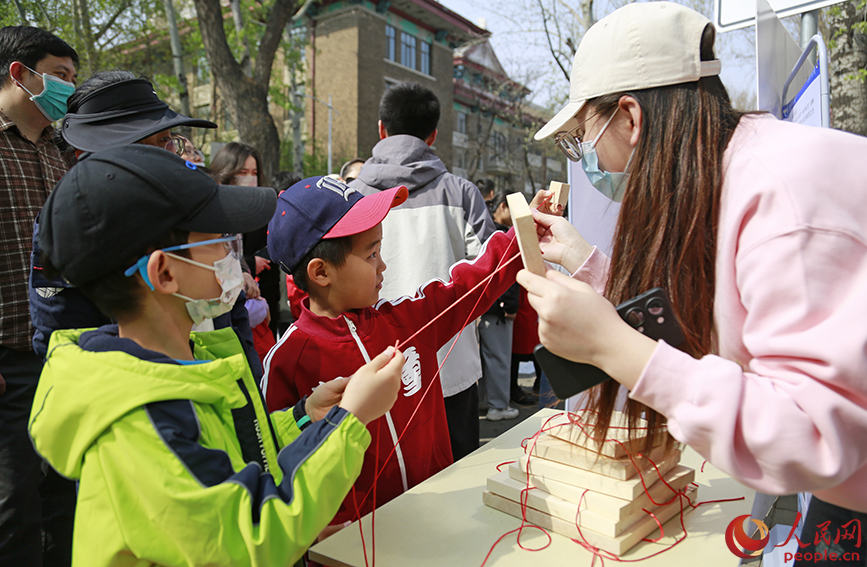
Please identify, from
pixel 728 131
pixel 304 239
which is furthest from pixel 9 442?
pixel 728 131

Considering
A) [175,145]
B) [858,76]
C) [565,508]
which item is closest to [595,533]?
[565,508]

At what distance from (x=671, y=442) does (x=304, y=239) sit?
50.6 inches

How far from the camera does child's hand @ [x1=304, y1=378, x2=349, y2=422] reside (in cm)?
145

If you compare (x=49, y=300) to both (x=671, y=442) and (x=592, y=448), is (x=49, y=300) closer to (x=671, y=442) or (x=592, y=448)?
(x=592, y=448)

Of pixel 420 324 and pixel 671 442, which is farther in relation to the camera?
pixel 420 324

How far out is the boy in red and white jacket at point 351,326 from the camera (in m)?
1.80

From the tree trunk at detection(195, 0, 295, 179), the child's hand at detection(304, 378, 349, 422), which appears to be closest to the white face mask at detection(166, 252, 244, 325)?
the child's hand at detection(304, 378, 349, 422)

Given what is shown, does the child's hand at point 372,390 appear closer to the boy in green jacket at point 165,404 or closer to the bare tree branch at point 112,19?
the boy in green jacket at point 165,404

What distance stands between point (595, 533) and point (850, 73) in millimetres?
6721

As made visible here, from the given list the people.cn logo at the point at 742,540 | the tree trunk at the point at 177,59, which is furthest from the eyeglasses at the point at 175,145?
the tree trunk at the point at 177,59

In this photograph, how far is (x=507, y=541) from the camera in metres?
1.41

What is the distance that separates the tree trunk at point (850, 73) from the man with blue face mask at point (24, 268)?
688 centimetres

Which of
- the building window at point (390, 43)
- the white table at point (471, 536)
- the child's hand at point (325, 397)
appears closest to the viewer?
the white table at point (471, 536)

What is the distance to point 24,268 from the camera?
8.04 ft
